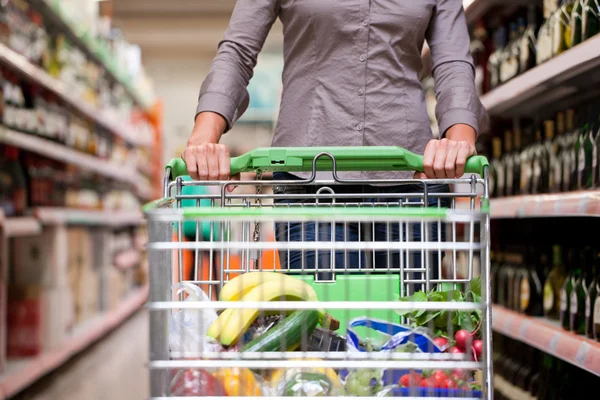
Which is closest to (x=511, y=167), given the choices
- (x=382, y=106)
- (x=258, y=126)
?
(x=382, y=106)

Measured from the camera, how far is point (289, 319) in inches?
41.9

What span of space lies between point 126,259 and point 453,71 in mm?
5920

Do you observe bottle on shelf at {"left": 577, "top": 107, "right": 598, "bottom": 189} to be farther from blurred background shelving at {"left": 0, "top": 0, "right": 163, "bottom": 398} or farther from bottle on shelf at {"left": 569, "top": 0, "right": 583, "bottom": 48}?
blurred background shelving at {"left": 0, "top": 0, "right": 163, "bottom": 398}

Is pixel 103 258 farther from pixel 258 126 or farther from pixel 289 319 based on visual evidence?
pixel 289 319

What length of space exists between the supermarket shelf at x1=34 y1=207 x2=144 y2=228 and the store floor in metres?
0.90

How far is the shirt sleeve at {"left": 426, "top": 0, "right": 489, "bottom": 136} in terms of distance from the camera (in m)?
1.58

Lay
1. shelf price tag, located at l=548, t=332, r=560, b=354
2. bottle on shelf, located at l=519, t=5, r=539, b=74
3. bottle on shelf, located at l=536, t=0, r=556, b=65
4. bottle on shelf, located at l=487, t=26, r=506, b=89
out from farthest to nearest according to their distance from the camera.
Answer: bottle on shelf, located at l=487, t=26, r=506, b=89 → bottle on shelf, located at l=519, t=5, r=539, b=74 → bottle on shelf, located at l=536, t=0, r=556, b=65 → shelf price tag, located at l=548, t=332, r=560, b=354

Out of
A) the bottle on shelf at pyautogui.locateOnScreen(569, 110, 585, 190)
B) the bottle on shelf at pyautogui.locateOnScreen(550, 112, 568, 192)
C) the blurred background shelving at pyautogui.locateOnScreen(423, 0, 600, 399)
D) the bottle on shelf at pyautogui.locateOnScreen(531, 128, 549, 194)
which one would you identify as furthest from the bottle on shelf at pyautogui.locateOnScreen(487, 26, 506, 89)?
the bottle on shelf at pyautogui.locateOnScreen(569, 110, 585, 190)

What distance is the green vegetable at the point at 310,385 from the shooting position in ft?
3.22

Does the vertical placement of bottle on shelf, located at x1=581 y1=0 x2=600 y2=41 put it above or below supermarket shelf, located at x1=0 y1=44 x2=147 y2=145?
below

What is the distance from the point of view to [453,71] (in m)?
1.67

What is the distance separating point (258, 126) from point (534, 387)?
6111mm

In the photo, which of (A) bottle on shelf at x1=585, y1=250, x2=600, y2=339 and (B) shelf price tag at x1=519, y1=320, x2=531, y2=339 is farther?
(B) shelf price tag at x1=519, y1=320, x2=531, y2=339

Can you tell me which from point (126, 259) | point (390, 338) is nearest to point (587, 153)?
point (390, 338)
